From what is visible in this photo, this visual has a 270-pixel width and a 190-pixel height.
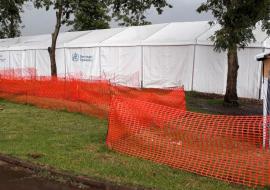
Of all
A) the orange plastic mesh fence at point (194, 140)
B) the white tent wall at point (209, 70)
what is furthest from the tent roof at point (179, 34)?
the orange plastic mesh fence at point (194, 140)

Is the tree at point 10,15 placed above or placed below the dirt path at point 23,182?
above

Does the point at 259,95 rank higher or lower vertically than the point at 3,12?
lower

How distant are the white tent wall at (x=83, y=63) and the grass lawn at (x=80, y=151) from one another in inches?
565

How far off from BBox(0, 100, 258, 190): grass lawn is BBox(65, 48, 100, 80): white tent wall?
14361 millimetres

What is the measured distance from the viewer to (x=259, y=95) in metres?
20.3

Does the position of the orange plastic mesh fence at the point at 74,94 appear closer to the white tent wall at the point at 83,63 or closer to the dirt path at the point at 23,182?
the dirt path at the point at 23,182

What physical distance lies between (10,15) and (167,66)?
765 inches

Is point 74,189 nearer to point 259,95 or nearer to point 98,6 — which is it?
point 259,95

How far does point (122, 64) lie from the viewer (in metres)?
26.4

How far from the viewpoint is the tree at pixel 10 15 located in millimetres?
32162

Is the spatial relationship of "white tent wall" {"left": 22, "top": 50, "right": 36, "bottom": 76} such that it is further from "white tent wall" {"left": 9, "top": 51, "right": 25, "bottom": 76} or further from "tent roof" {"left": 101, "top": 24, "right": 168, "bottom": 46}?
"tent roof" {"left": 101, "top": 24, "right": 168, "bottom": 46}

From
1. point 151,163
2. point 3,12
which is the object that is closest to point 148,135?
point 151,163

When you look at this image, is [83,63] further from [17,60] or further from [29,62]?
[17,60]

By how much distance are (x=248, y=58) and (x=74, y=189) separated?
51.1ft
